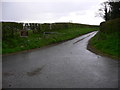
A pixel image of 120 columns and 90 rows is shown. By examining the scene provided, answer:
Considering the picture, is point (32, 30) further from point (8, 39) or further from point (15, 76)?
point (15, 76)

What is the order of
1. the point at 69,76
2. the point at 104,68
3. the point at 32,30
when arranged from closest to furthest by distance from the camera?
the point at 69,76
the point at 104,68
the point at 32,30

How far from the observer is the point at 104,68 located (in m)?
8.88

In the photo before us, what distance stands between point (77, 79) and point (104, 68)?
2.38m

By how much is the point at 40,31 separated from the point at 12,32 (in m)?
8.01

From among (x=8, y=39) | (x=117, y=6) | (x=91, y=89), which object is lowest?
(x=91, y=89)

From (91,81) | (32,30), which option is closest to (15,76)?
(91,81)

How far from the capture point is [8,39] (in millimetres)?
18156

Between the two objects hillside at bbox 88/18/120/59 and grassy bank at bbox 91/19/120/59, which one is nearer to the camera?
grassy bank at bbox 91/19/120/59

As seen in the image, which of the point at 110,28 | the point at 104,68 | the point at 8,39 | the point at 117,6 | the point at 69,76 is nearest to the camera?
the point at 69,76

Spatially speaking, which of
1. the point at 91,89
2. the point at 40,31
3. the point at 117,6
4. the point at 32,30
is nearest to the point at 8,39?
the point at 32,30

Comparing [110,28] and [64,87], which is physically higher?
[110,28]

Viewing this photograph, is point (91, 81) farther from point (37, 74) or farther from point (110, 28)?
point (110, 28)

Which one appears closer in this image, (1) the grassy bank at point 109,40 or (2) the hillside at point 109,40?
(1) the grassy bank at point 109,40

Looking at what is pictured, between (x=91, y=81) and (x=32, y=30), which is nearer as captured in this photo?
(x=91, y=81)
